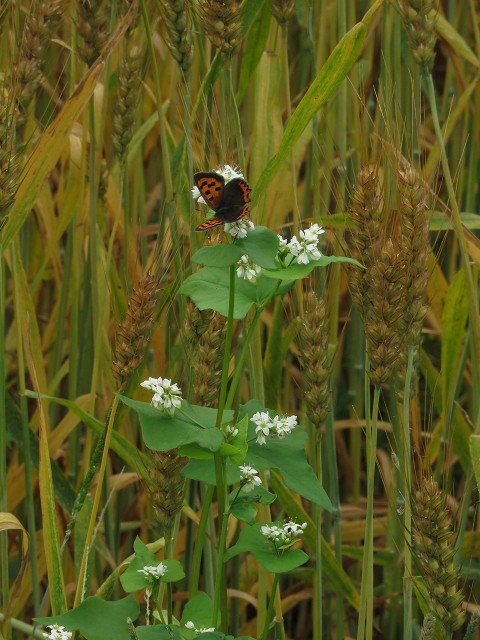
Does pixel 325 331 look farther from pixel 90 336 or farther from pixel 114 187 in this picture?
pixel 114 187

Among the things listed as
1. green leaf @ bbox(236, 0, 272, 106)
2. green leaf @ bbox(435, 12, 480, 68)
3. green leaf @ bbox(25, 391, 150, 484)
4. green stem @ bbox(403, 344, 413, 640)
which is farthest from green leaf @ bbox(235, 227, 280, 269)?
green leaf @ bbox(435, 12, 480, 68)

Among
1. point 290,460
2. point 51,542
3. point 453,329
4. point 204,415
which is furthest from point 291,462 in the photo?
point 453,329

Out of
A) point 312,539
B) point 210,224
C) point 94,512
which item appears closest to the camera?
point 210,224

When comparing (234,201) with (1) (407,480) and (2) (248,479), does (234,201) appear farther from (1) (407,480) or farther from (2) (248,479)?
(1) (407,480)

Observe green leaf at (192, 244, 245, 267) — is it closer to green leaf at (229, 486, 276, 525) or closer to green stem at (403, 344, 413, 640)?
green leaf at (229, 486, 276, 525)

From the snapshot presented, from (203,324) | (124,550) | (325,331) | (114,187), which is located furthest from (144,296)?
(124,550)

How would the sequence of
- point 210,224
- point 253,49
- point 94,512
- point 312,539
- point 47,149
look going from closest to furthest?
point 210,224
point 94,512
point 47,149
point 312,539
point 253,49
